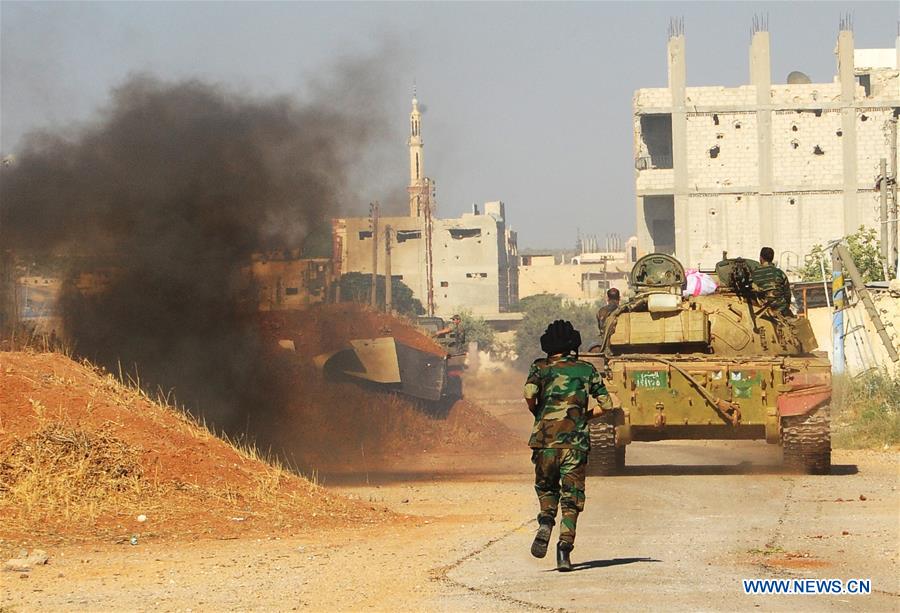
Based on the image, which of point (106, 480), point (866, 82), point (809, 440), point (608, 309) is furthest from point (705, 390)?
point (866, 82)

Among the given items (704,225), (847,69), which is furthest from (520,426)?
(847,69)

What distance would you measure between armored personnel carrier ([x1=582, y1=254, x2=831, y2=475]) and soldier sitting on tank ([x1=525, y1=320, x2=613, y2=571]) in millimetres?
7215

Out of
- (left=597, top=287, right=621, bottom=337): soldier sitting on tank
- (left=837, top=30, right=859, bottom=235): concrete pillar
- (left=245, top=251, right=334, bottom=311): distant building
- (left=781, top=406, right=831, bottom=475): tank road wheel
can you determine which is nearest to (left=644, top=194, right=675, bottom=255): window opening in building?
(left=837, top=30, right=859, bottom=235): concrete pillar

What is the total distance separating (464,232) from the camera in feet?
384

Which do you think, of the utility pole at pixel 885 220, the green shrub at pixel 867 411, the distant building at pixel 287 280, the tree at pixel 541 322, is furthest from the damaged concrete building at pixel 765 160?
the distant building at pixel 287 280

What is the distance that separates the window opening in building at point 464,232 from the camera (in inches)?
4587

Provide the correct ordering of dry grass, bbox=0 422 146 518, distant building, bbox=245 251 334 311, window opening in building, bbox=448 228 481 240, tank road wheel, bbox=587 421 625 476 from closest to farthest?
dry grass, bbox=0 422 146 518
tank road wheel, bbox=587 421 625 476
distant building, bbox=245 251 334 311
window opening in building, bbox=448 228 481 240

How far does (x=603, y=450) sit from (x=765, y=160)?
185ft

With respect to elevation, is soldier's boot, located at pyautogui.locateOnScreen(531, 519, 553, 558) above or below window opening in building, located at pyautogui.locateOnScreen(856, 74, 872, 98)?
below

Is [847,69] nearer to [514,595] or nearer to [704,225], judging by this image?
[704,225]

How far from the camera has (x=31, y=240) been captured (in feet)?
68.6

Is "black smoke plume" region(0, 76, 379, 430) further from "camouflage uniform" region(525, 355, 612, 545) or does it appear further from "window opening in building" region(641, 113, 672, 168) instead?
"window opening in building" region(641, 113, 672, 168)

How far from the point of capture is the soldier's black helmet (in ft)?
32.3

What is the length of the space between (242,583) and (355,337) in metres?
20.8
